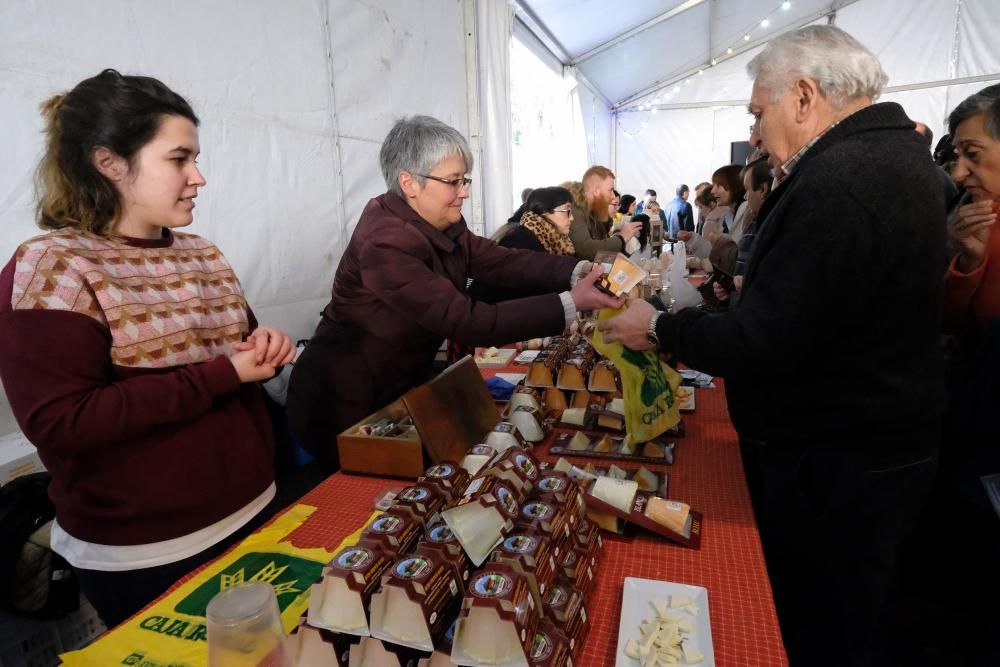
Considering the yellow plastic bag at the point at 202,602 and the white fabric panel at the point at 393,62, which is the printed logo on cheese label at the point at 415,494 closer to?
the yellow plastic bag at the point at 202,602

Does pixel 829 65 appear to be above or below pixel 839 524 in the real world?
above

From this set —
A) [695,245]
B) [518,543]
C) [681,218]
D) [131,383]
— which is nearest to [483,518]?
[518,543]

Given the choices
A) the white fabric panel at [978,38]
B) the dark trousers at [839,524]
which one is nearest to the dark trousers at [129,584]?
the dark trousers at [839,524]

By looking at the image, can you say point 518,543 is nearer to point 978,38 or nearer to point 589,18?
point 589,18

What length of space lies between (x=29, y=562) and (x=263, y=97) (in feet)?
6.61

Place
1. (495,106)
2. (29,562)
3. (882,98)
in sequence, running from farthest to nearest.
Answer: (882,98)
(495,106)
(29,562)

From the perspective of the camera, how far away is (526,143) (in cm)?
660

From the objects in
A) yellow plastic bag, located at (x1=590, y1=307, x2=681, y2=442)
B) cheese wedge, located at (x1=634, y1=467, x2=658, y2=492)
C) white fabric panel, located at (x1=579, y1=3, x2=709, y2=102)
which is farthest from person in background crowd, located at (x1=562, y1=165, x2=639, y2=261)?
white fabric panel, located at (x1=579, y1=3, x2=709, y2=102)

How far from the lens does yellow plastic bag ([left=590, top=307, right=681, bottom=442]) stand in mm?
1519

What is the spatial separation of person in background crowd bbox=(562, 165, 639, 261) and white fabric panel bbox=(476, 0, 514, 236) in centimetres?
85

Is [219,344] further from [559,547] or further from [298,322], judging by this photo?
[298,322]

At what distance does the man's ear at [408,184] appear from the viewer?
1672mm

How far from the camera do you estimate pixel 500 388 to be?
2.04 metres

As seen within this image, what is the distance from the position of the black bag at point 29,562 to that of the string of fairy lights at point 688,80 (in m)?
11.6
